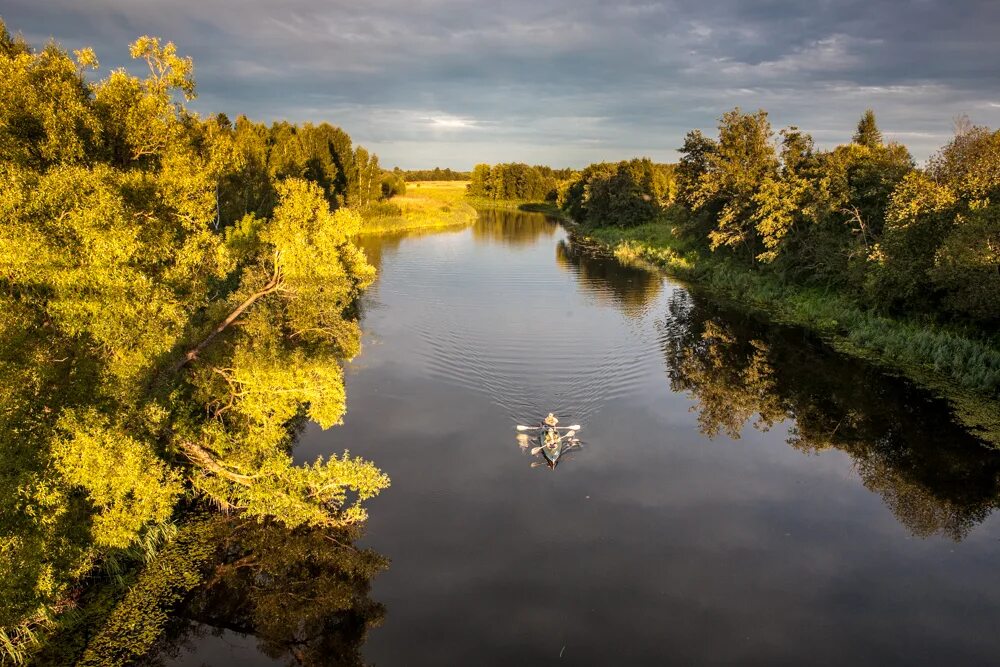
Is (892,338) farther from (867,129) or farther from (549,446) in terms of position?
(867,129)

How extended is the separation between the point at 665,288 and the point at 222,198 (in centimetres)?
3885

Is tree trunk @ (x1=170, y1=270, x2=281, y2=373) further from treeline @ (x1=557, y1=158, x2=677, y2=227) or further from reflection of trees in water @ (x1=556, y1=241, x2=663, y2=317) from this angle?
treeline @ (x1=557, y1=158, x2=677, y2=227)

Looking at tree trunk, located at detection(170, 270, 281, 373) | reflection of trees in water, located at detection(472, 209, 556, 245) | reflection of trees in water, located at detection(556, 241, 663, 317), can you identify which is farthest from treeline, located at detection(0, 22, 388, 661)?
reflection of trees in water, located at detection(472, 209, 556, 245)

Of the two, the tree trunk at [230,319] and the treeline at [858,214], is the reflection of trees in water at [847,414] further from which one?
the tree trunk at [230,319]

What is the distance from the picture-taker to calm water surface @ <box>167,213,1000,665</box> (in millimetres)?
15555

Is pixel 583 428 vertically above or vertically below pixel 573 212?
below

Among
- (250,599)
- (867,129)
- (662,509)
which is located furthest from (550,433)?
(867,129)

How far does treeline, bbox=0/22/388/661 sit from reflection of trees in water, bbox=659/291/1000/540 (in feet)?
61.5

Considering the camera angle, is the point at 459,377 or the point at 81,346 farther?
the point at 459,377

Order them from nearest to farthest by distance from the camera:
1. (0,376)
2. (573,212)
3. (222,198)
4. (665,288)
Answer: (0,376) < (222,198) < (665,288) < (573,212)

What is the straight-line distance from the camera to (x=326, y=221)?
1859 centimetres

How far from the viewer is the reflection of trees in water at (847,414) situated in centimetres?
2202

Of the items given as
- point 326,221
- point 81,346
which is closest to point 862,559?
point 326,221

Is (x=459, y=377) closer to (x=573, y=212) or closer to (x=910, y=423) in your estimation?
A: (x=910, y=423)
